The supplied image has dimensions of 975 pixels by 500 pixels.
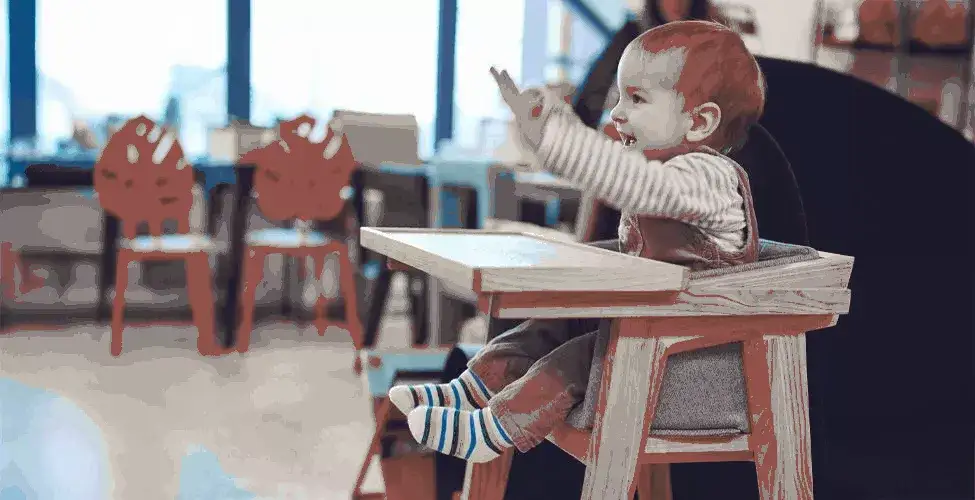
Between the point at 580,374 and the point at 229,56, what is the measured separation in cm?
479

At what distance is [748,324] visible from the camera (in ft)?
2.99

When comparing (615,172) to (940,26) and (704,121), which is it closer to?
(704,121)

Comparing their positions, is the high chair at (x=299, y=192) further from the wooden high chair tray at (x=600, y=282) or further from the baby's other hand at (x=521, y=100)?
the baby's other hand at (x=521, y=100)

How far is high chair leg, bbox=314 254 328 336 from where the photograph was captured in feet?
13.3

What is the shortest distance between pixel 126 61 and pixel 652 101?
4.70 metres

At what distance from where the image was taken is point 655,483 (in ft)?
3.93

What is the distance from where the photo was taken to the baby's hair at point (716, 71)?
908 millimetres

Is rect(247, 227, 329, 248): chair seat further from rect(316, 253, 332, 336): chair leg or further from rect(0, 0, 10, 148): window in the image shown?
rect(0, 0, 10, 148): window

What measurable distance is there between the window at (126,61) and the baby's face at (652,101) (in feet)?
13.4

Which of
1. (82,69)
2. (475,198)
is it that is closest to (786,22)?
(475,198)

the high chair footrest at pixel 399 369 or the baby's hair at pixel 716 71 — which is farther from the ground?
the baby's hair at pixel 716 71

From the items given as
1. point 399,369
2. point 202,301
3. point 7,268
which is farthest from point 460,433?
point 7,268

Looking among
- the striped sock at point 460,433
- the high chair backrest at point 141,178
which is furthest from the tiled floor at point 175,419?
the striped sock at point 460,433

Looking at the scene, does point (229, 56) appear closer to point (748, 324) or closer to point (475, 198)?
point (475, 198)
